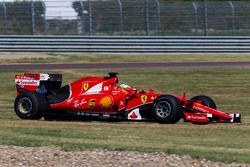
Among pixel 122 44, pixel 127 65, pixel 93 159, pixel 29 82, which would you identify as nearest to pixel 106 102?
pixel 29 82

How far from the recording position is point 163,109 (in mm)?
13797

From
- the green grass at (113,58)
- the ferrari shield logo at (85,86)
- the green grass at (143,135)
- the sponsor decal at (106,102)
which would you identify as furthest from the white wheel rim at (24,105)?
the green grass at (113,58)

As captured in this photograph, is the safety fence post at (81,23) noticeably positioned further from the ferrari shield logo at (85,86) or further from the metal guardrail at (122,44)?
the ferrari shield logo at (85,86)

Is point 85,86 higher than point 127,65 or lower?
lower

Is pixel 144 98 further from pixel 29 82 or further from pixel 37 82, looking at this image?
pixel 29 82

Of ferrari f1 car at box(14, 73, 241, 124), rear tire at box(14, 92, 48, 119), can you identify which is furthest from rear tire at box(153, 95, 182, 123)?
rear tire at box(14, 92, 48, 119)

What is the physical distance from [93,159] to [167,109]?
4105mm

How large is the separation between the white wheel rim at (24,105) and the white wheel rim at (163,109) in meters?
2.77

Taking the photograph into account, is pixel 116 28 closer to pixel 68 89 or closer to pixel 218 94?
pixel 218 94

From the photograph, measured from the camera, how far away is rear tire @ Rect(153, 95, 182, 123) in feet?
44.7

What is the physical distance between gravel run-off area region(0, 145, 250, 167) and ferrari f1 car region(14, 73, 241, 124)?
3662mm

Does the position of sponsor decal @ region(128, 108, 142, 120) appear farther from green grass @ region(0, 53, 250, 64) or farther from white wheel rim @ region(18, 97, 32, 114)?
green grass @ region(0, 53, 250, 64)

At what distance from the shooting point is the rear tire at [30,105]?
1475cm

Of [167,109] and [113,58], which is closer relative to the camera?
[167,109]
